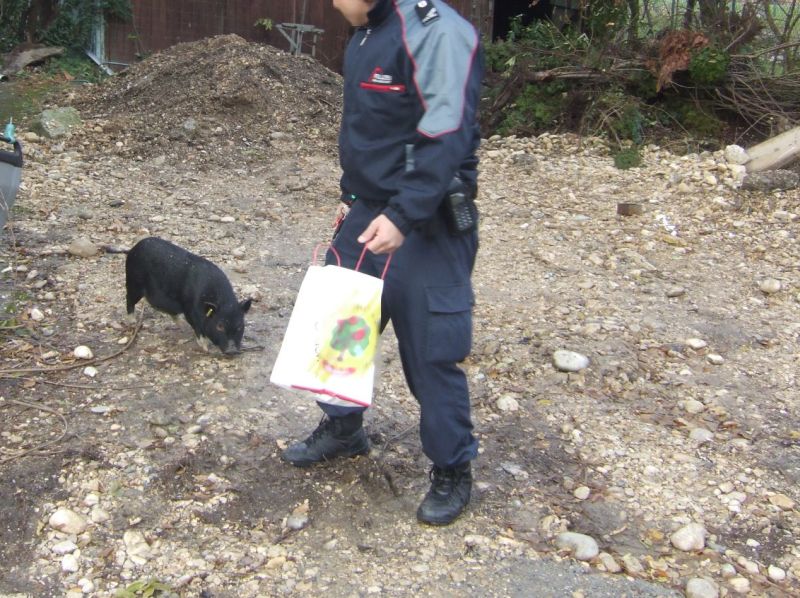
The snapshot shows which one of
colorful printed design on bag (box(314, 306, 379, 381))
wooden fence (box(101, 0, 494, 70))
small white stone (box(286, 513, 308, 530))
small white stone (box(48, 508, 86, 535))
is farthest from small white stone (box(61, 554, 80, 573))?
wooden fence (box(101, 0, 494, 70))

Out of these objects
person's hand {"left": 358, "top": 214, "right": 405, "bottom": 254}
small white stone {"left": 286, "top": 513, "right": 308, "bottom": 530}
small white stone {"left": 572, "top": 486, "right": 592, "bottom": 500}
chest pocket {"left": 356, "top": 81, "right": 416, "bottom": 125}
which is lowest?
small white stone {"left": 286, "top": 513, "right": 308, "bottom": 530}

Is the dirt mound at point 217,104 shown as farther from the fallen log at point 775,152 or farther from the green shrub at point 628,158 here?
the fallen log at point 775,152

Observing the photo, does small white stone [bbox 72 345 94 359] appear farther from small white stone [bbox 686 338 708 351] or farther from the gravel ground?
small white stone [bbox 686 338 708 351]

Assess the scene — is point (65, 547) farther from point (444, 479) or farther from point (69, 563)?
point (444, 479)

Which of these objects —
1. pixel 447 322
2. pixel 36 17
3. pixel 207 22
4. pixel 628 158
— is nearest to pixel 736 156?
pixel 628 158

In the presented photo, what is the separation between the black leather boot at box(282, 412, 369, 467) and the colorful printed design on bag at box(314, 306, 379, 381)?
639 millimetres

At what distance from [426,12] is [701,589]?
209 centimetres

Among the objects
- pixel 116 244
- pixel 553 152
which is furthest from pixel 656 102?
pixel 116 244

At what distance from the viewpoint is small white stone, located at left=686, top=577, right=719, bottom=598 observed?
Answer: 296 cm

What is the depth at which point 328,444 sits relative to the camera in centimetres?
347

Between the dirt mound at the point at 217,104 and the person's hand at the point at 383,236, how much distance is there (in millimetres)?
5440

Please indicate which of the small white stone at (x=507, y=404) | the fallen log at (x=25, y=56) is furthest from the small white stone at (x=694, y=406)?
the fallen log at (x=25, y=56)

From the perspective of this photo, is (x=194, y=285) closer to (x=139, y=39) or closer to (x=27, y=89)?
(x=27, y=89)

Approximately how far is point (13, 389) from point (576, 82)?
6.27 m
